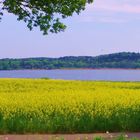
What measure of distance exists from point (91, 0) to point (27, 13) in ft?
7.08

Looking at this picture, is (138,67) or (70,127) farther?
(138,67)

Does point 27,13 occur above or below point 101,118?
above

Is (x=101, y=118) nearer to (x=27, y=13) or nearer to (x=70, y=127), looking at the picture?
(x=70, y=127)

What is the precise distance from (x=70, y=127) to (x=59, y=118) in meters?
0.37

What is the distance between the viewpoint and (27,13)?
64.3 feet

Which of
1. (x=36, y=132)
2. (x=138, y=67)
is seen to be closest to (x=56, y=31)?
(x=36, y=132)

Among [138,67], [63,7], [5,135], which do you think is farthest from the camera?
[138,67]

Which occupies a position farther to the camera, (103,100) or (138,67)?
(138,67)

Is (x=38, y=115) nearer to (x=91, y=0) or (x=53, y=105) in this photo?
(x=53, y=105)

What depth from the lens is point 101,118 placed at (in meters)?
15.7

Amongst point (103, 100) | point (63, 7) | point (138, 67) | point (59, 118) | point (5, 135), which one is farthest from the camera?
point (138, 67)

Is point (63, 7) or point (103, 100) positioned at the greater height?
point (63, 7)

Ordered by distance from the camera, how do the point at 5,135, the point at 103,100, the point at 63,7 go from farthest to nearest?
the point at 63,7, the point at 103,100, the point at 5,135

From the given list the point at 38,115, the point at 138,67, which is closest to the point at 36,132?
the point at 38,115
